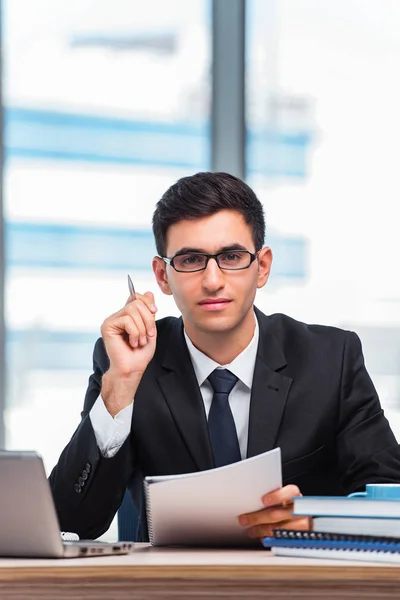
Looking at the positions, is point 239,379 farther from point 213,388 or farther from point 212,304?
point 212,304

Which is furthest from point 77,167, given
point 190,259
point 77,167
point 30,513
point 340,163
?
point 30,513

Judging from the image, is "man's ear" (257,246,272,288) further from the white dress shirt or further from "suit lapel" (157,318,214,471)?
"suit lapel" (157,318,214,471)

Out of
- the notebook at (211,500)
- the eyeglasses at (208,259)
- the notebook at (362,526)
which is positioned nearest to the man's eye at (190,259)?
the eyeglasses at (208,259)

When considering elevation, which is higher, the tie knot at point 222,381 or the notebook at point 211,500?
the tie knot at point 222,381

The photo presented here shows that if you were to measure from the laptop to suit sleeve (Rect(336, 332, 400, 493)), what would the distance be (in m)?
0.85

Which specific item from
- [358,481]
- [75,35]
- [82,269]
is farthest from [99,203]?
[358,481]

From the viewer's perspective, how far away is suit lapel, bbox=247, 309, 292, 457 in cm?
199

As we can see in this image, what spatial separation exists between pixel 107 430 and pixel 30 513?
0.62 metres

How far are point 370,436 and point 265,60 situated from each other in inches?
85.6

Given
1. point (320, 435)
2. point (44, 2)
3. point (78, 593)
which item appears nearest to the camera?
point (78, 593)

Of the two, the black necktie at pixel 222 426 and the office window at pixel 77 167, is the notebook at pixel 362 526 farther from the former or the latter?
the office window at pixel 77 167

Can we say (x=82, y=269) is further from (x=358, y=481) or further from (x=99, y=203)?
(x=358, y=481)

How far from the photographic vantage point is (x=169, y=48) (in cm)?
372

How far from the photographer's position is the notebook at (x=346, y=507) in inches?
48.6
